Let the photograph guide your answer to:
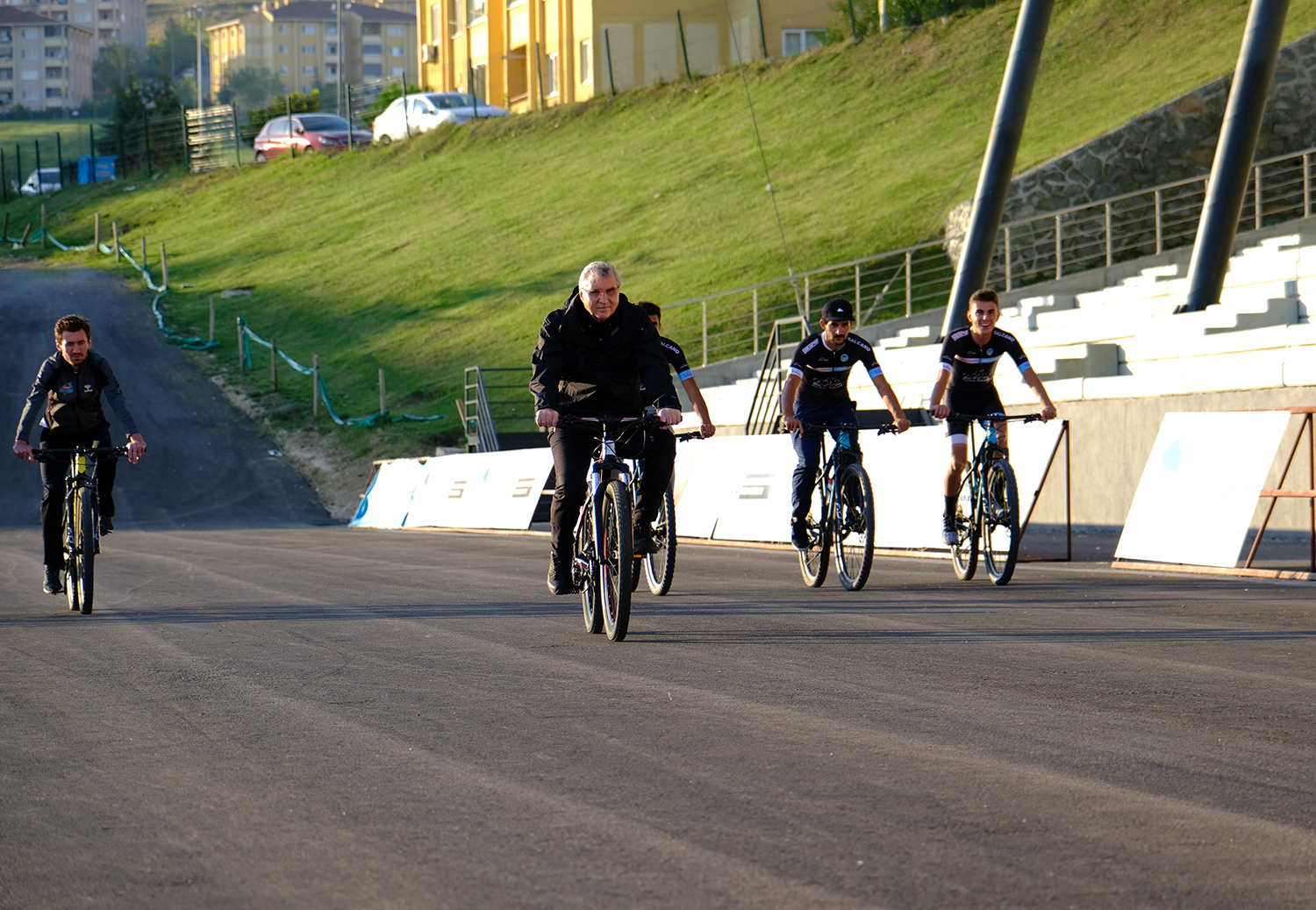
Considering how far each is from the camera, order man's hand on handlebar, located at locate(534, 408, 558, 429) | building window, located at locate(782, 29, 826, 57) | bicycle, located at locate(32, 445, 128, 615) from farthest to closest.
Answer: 1. building window, located at locate(782, 29, 826, 57)
2. bicycle, located at locate(32, 445, 128, 615)
3. man's hand on handlebar, located at locate(534, 408, 558, 429)

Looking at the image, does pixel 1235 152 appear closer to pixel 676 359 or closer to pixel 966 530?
pixel 966 530

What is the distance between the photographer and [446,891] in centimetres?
407

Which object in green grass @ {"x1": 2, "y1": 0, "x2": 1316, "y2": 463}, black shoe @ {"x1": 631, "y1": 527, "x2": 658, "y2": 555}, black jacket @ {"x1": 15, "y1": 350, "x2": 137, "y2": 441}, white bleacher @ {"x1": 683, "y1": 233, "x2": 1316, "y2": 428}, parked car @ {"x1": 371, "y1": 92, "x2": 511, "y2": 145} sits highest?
parked car @ {"x1": 371, "y1": 92, "x2": 511, "y2": 145}

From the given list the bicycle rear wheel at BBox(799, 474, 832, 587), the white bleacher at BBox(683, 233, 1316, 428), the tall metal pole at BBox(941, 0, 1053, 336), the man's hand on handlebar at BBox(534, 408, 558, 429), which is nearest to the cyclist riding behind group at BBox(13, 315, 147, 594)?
the man's hand on handlebar at BBox(534, 408, 558, 429)

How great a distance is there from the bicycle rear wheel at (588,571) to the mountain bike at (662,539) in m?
0.40

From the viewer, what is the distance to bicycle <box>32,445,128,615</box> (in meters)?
11.0

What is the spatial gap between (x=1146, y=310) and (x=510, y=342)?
20057mm

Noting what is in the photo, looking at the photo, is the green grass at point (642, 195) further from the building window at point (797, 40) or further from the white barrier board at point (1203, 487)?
the white barrier board at point (1203, 487)

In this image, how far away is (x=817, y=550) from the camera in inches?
475

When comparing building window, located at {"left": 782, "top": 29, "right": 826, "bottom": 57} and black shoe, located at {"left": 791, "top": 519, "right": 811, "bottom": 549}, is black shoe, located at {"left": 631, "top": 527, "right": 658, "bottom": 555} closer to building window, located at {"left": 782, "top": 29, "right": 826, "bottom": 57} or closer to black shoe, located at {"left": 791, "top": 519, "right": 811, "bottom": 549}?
black shoe, located at {"left": 791, "top": 519, "right": 811, "bottom": 549}

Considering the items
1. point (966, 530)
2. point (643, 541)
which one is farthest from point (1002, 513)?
point (643, 541)

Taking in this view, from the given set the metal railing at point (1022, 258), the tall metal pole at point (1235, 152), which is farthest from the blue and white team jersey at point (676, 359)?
the metal railing at point (1022, 258)

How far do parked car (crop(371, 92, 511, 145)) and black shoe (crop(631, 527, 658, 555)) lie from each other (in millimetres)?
54738

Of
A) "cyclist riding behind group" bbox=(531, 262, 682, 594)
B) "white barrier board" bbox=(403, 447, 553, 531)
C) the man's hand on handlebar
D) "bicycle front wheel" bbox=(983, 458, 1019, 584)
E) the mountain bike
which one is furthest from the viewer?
"white barrier board" bbox=(403, 447, 553, 531)
